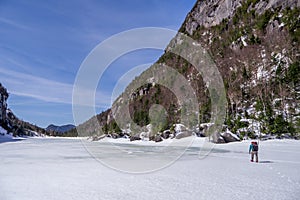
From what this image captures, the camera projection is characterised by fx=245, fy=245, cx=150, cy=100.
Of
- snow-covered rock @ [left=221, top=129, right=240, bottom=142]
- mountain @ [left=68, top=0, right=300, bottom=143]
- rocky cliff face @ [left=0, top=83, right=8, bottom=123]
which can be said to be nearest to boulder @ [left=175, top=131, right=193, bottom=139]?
mountain @ [left=68, top=0, right=300, bottom=143]

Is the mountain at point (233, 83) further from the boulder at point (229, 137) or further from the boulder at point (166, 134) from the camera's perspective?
the boulder at point (166, 134)

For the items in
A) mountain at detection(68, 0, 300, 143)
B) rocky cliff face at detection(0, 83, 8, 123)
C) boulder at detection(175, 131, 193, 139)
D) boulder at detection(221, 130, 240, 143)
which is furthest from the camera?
rocky cliff face at detection(0, 83, 8, 123)

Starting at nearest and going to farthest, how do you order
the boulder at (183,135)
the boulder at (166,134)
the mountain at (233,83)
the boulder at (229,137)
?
the boulder at (229,137)
the mountain at (233,83)
the boulder at (183,135)
the boulder at (166,134)

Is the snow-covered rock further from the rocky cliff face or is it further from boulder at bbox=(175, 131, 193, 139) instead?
the rocky cliff face

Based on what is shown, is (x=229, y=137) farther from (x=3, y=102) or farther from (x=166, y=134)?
(x=3, y=102)

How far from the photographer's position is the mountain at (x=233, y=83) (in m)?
34.0

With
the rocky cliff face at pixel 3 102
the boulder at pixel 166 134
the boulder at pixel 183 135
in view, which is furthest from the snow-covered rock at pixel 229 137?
the rocky cliff face at pixel 3 102

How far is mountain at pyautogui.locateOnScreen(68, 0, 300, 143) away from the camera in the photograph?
112 feet

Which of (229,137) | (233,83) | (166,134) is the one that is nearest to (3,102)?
(166,134)

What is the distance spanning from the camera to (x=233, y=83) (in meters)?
47.4

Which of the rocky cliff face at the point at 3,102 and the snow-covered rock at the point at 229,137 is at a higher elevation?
the rocky cliff face at the point at 3,102

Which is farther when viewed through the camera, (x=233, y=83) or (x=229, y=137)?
(x=233, y=83)

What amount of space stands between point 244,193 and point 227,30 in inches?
3228

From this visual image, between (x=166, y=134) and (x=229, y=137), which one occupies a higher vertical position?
(x=229, y=137)
